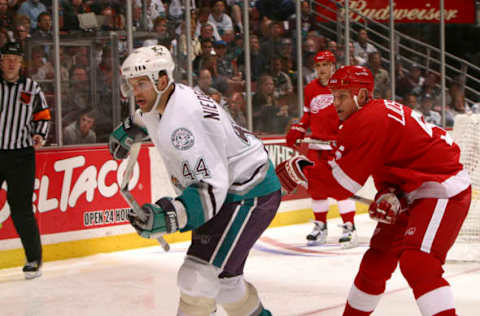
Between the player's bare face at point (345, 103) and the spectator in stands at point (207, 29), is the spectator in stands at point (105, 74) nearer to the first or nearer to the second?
the spectator in stands at point (207, 29)

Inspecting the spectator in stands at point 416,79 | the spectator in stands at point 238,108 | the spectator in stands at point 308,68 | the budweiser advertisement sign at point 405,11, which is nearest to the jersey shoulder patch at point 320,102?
the spectator in stands at point 238,108

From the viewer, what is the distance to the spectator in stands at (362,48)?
8.62m

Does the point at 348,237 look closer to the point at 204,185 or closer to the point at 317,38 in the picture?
the point at 317,38

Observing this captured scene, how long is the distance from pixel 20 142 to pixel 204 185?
2.87 meters

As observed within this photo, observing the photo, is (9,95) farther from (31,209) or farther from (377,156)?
(377,156)

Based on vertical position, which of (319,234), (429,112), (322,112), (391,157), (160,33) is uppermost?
(160,33)

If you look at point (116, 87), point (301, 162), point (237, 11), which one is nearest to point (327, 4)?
point (237, 11)

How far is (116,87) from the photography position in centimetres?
631

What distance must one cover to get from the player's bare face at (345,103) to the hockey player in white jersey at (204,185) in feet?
1.16

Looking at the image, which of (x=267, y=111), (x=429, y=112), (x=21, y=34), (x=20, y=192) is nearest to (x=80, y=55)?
(x=21, y=34)

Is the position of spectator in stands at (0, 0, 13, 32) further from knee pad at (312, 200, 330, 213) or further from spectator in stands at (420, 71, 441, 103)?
spectator in stands at (420, 71, 441, 103)

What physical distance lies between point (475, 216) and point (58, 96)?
130 inches

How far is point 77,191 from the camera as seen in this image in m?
5.66

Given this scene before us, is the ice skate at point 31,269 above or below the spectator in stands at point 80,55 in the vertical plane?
below
